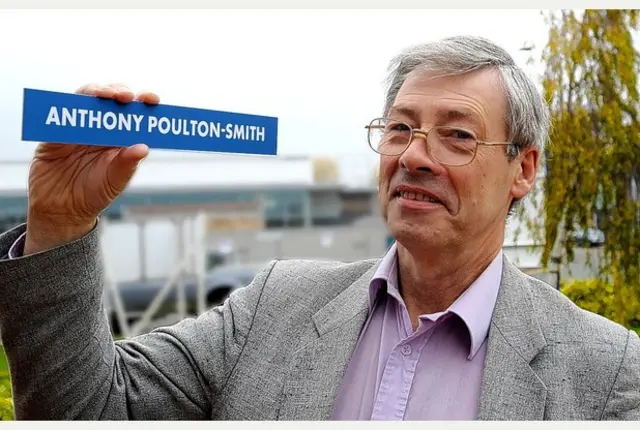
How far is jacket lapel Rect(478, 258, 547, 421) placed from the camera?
1.66 m

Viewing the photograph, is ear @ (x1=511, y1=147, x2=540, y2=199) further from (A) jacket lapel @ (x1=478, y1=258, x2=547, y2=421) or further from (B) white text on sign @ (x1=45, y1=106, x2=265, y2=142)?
(B) white text on sign @ (x1=45, y1=106, x2=265, y2=142)

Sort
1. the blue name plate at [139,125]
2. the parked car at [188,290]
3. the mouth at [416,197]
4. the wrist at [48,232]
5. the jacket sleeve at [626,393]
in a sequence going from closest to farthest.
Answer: the blue name plate at [139,125], the wrist at [48,232], the jacket sleeve at [626,393], the mouth at [416,197], the parked car at [188,290]

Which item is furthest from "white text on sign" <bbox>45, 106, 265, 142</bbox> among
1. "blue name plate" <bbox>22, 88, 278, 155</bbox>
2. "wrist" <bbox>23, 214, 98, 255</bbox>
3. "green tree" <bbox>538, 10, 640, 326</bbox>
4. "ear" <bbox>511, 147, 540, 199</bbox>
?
"green tree" <bbox>538, 10, 640, 326</bbox>

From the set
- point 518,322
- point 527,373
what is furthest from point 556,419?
point 518,322

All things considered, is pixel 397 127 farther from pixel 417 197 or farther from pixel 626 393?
pixel 626 393

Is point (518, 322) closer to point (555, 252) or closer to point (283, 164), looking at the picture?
point (555, 252)

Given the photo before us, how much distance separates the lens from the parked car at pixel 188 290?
8.05 metres

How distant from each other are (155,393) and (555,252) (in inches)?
58.2

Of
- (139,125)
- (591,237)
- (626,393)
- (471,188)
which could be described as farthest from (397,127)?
(591,237)

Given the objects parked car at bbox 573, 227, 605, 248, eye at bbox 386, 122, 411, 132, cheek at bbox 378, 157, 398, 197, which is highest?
eye at bbox 386, 122, 411, 132

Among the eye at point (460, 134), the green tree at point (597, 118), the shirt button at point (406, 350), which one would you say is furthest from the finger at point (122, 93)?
the green tree at point (597, 118)

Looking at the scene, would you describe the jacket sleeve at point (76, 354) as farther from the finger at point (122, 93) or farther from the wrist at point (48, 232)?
the finger at point (122, 93)

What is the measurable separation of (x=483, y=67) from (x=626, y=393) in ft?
2.84

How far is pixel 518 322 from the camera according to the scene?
179cm
